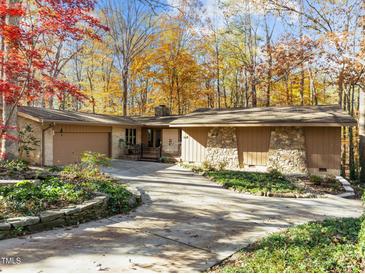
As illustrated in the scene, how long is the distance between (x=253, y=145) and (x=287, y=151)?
1.61 meters

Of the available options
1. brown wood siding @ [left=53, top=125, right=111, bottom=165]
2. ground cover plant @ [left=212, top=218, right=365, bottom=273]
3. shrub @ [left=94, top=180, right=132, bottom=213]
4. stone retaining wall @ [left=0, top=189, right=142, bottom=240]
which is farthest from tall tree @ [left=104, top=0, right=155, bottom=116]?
ground cover plant @ [left=212, top=218, right=365, bottom=273]

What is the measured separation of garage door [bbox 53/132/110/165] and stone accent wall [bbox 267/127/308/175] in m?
9.21

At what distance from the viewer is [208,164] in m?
14.3

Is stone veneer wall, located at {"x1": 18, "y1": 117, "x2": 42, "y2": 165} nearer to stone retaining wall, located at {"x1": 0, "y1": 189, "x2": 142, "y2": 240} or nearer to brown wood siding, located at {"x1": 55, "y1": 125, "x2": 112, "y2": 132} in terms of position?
brown wood siding, located at {"x1": 55, "y1": 125, "x2": 112, "y2": 132}

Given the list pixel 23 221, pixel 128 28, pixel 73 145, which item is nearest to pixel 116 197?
pixel 23 221

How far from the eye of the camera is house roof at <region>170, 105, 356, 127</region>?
12.3m

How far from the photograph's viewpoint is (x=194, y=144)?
15781 mm

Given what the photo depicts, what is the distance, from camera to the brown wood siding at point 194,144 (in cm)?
1545

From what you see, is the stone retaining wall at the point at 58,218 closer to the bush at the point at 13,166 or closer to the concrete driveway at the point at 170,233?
the concrete driveway at the point at 170,233

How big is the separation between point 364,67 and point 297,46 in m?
4.04

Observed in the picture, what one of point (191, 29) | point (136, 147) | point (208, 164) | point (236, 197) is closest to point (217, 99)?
point (191, 29)

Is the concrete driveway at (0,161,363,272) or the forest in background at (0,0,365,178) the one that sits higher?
the forest in background at (0,0,365,178)

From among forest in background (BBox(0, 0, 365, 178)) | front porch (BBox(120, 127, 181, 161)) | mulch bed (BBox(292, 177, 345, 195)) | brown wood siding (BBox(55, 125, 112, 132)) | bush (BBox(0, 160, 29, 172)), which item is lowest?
mulch bed (BBox(292, 177, 345, 195))

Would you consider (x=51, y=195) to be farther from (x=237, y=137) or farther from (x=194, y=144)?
(x=194, y=144)
